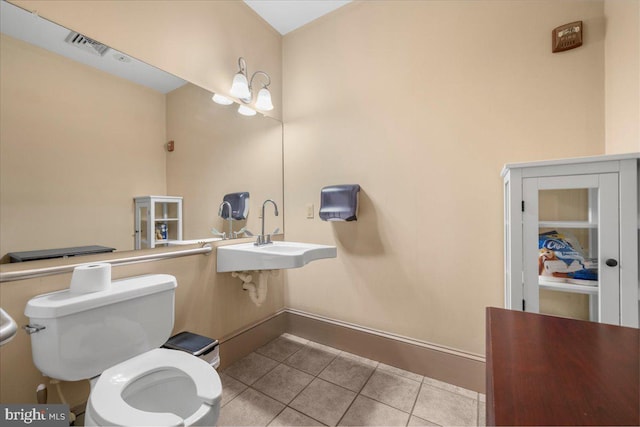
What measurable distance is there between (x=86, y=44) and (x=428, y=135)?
6.11 feet

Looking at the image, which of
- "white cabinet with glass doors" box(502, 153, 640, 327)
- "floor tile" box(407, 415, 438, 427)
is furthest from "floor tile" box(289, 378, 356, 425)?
"white cabinet with glass doors" box(502, 153, 640, 327)

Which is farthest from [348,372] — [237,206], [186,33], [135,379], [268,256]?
[186,33]

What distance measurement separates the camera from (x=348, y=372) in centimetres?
177

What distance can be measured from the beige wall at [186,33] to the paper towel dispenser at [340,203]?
36.6 inches

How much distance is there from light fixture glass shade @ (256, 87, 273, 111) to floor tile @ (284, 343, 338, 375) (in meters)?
1.92

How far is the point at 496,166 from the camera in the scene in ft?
4.95

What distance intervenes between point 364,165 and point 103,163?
1525mm

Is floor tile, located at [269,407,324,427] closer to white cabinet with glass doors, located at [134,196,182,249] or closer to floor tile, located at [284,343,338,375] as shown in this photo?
floor tile, located at [284,343,338,375]

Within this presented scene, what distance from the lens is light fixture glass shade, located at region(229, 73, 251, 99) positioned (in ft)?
6.00

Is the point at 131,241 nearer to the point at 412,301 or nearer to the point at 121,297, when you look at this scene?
the point at 121,297

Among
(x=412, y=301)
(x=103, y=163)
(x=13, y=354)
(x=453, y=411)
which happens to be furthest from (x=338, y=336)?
(x=103, y=163)

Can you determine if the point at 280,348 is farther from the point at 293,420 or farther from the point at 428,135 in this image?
the point at 428,135

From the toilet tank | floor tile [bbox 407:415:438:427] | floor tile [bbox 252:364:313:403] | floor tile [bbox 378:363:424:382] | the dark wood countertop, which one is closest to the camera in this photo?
the dark wood countertop

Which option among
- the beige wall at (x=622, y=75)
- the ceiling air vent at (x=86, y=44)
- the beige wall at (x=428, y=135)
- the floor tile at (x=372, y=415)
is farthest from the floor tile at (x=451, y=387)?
the ceiling air vent at (x=86, y=44)
